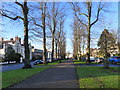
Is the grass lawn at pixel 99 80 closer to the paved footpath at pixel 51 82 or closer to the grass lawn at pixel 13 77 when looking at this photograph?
the paved footpath at pixel 51 82

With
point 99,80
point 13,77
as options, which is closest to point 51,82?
point 99,80

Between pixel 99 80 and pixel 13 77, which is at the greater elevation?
pixel 99 80

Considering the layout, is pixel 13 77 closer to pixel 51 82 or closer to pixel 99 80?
pixel 51 82

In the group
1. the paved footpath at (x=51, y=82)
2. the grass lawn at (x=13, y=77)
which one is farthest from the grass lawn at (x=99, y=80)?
the grass lawn at (x=13, y=77)

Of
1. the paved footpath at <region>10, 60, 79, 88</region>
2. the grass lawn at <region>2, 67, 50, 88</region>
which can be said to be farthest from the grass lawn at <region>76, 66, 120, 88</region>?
the grass lawn at <region>2, 67, 50, 88</region>

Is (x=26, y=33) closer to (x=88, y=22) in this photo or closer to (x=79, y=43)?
(x=88, y=22)

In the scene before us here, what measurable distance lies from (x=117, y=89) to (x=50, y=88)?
2.89 meters

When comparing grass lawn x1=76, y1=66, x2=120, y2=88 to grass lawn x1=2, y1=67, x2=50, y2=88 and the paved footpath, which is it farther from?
grass lawn x1=2, y1=67, x2=50, y2=88

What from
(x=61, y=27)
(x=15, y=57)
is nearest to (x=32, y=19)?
(x=61, y=27)

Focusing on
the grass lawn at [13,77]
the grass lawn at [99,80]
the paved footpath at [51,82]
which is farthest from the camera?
the grass lawn at [13,77]

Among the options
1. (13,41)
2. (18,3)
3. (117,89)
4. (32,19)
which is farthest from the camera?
(13,41)

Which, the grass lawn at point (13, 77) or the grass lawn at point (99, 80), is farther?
the grass lawn at point (13, 77)

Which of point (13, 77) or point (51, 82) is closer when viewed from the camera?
point (51, 82)

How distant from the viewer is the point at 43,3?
33.8 metres
